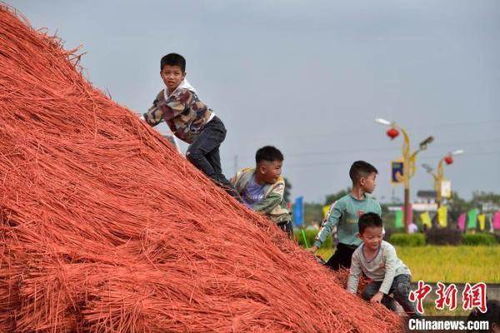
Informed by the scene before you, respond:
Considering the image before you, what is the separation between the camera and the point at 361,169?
905cm

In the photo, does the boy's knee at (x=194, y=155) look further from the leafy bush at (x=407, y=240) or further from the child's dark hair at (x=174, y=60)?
the leafy bush at (x=407, y=240)

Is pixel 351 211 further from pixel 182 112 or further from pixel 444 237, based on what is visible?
pixel 444 237

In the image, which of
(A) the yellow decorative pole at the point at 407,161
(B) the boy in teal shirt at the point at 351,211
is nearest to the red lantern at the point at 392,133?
(A) the yellow decorative pole at the point at 407,161

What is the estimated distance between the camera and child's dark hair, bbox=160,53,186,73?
845 centimetres

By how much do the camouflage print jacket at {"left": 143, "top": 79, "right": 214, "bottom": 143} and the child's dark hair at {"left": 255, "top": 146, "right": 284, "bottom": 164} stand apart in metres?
0.54

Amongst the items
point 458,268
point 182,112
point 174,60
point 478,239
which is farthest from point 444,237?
point 174,60

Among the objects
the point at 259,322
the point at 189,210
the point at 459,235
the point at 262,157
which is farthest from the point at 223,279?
the point at 459,235

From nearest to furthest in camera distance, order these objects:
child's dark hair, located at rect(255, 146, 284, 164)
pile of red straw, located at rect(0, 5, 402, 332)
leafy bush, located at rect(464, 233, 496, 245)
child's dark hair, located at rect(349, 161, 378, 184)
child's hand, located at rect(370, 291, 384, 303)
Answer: pile of red straw, located at rect(0, 5, 402, 332), child's hand, located at rect(370, 291, 384, 303), child's dark hair, located at rect(255, 146, 284, 164), child's dark hair, located at rect(349, 161, 378, 184), leafy bush, located at rect(464, 233, 496, 245)

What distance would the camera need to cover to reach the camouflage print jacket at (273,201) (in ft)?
27.6

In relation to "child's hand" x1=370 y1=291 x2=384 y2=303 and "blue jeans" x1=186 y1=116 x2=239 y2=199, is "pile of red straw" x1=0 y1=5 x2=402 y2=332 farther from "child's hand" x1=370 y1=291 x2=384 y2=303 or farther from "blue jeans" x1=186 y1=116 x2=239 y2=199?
"blue jeans" x1=186 y1=116 x2=239 y2=199

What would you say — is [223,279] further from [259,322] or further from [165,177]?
[165,177]

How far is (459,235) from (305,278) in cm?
2634

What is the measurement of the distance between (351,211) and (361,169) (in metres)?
0.39

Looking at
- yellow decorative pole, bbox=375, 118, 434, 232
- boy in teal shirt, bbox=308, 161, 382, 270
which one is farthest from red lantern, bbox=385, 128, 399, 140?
boy in teal shirt, bbox=308, 161, 382, 270
